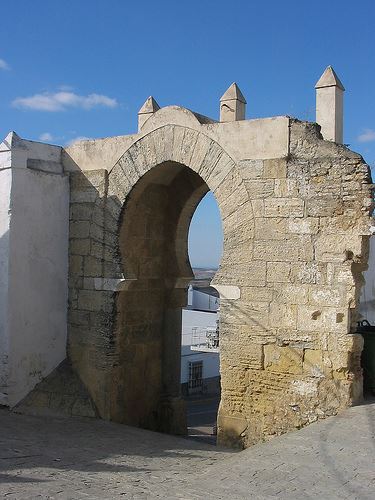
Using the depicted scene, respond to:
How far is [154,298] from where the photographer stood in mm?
9297

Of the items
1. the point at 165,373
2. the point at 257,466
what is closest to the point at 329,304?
the point at 257,466

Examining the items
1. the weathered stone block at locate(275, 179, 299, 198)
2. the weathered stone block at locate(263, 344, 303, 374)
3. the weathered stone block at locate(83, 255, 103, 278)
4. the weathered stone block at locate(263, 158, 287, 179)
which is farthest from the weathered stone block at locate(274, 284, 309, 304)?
the weathered stone block at locate(83, 255, 103, 278)

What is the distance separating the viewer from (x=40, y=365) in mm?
8641

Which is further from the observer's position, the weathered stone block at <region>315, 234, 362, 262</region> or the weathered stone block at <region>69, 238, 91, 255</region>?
the weathered stone block at <region>69, 238, 91, 255</region>

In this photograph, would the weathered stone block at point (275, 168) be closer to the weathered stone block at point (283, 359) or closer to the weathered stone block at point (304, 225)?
the weathered stone block at point (304, 225)

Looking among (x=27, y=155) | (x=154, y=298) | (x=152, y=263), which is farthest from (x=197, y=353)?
(x=27, y=155)

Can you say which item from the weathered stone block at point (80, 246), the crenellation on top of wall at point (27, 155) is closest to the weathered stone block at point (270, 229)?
the weathered stone block at point (80, 246)

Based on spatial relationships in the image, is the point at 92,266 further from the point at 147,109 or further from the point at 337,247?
the point at 337,247

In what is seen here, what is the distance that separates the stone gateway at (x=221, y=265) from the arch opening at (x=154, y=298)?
0.02 metres

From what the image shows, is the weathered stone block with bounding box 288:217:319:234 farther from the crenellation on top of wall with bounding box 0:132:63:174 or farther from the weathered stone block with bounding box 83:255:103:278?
the crenellation on top of wall with bounding box 0:132:63:174

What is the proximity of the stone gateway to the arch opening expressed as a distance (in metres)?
0.02

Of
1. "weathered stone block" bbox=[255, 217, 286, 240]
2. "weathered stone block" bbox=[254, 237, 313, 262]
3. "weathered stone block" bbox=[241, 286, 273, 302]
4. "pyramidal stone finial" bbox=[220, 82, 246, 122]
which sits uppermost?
"pyramidal stone finial" bbox=[220, 82, 246, 122]

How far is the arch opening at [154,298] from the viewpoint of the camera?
27.8ft

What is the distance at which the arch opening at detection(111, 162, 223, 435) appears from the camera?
8.48m
